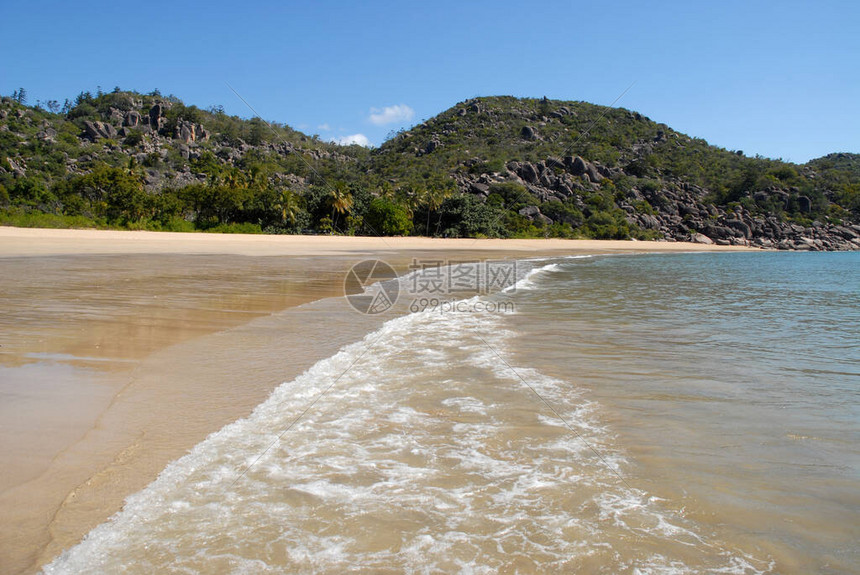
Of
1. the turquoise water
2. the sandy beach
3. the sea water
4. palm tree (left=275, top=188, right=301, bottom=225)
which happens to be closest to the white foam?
the sea water

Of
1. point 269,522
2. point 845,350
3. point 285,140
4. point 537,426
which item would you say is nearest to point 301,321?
point 537,426

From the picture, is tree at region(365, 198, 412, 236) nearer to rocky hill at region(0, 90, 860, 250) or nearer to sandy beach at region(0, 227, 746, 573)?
rocky hill at region(0, 90, 860, 250)

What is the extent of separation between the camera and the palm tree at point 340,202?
6003 centimetres

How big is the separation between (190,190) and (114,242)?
97.0 ft

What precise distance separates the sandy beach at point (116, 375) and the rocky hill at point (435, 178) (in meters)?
40.3

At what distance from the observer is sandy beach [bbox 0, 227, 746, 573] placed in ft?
10.2

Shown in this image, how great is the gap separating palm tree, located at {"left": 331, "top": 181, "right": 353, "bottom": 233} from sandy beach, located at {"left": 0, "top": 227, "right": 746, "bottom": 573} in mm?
47448

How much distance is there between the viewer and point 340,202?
59.9m

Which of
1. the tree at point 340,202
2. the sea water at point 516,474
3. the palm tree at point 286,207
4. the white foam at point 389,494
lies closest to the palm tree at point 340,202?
the tree at point 340,202

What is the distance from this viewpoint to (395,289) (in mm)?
14852

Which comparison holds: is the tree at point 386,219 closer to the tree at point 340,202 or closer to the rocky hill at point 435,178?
the rocky hill at point 435,178

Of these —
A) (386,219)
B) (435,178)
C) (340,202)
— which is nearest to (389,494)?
(386,219)

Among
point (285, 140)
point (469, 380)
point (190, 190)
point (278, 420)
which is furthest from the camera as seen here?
point (285, 140)

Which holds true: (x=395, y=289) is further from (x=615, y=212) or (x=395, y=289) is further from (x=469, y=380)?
(x=615, y=212)
